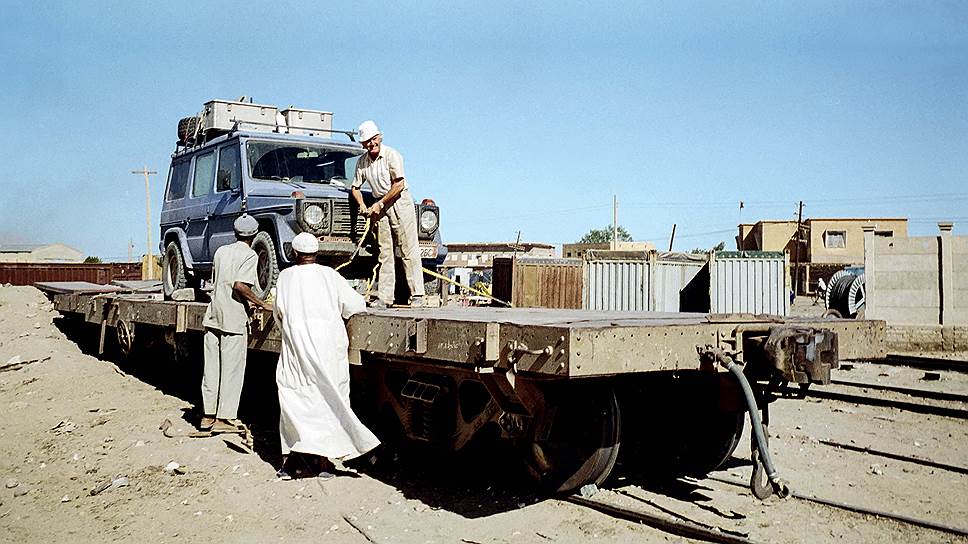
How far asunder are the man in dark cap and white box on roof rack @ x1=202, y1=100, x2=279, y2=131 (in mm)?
2779

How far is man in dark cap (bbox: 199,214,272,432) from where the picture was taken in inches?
271

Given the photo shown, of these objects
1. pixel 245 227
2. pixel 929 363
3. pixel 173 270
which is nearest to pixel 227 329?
pixel 245 227

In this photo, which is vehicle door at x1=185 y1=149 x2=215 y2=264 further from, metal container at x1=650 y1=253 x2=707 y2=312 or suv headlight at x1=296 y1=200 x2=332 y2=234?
metal container at x1=650 y1=253 x2=707 y2=312

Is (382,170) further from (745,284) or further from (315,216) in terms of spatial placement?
Result: (745,284)

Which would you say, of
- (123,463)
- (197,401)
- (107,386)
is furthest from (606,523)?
(107,386)

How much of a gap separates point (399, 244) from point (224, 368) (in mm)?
1784

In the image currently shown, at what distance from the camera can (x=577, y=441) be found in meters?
5.16

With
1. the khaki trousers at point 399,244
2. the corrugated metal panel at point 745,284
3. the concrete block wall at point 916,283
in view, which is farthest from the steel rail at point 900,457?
the corrugated metal panel at point 745,284

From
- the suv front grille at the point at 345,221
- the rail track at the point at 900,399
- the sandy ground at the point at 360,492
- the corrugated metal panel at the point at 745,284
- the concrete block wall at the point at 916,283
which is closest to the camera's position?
the sandy ground at the point at 360,492

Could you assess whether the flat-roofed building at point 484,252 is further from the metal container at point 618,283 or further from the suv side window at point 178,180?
the suv side window at point 178,180

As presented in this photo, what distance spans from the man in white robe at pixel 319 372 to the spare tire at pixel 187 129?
17.0 feet

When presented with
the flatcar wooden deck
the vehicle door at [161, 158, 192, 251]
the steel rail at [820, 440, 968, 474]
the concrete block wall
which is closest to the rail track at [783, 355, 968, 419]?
the steel rail at [820, 440, 968, 474]

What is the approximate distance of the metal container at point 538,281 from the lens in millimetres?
21844

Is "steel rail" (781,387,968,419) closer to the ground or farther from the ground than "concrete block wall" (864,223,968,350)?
closer to the ground
